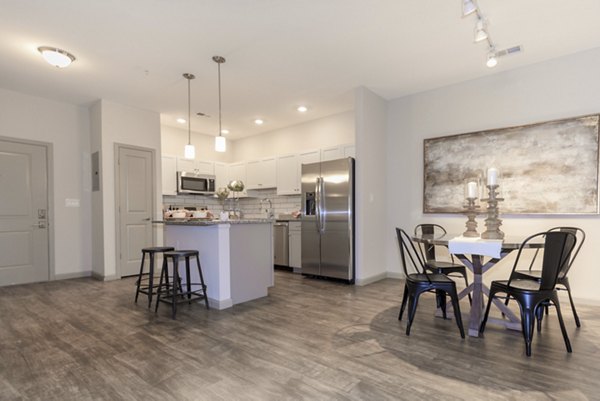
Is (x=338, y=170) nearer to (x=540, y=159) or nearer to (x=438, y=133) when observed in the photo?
(x=438, y=133)

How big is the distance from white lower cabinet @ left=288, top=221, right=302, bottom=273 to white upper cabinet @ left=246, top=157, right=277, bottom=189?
113cm

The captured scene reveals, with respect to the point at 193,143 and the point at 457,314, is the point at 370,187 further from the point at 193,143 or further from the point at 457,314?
the point at 193,143

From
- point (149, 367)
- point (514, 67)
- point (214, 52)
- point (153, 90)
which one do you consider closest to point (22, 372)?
point (149, 367)

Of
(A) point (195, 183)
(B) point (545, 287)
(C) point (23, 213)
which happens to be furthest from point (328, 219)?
(C) point (23, 213)

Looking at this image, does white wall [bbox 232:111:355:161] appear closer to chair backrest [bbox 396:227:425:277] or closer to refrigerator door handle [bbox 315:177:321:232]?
refrigerator door handle [bbox 315:177:321:232]

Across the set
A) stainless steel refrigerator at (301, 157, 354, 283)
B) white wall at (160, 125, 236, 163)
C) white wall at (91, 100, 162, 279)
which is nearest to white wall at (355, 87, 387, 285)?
stainless steel refrigerator at (301, 157, 354, 283)

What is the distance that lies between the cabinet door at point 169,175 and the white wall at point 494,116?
3.94 meters

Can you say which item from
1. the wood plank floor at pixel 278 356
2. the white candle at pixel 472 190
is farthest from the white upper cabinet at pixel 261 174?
the white candle at pixel 472 190

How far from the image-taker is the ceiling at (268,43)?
9.04ft

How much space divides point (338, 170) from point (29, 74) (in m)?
4.18

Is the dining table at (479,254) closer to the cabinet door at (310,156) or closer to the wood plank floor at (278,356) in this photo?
the wood plank floor at (278,356)

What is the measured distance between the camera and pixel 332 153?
530 centimetres

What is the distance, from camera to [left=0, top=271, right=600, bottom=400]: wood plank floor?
6.09 feet

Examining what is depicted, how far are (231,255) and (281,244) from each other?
234cm
